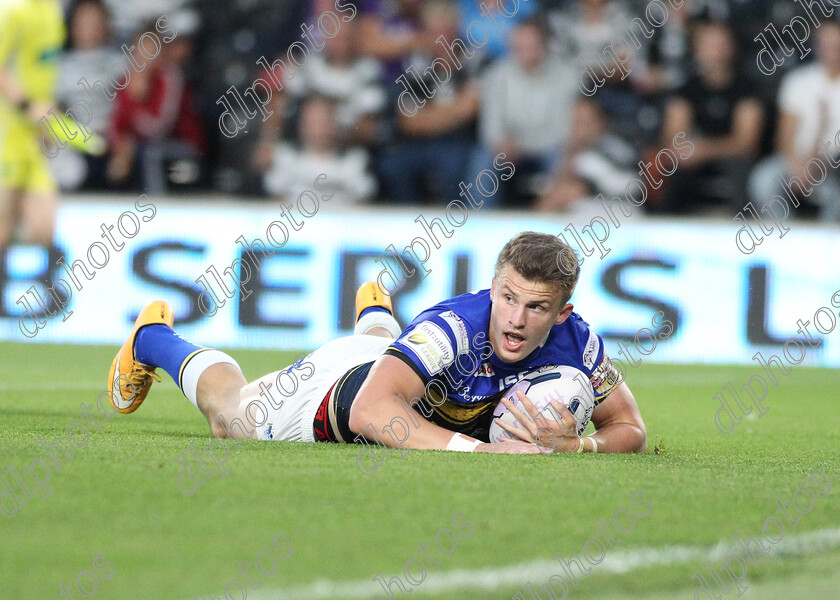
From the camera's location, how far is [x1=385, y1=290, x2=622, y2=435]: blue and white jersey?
4.50 meters

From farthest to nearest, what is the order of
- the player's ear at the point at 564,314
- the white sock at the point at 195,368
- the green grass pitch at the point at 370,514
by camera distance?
the white sock at the point at 195,368, the player's ear at the point at 564,314, the green grass pitch at the point at 370,514

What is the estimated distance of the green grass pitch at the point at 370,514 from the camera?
276cm

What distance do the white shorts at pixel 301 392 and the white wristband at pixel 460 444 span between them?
68 centimetres

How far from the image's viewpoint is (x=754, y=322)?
10734mm

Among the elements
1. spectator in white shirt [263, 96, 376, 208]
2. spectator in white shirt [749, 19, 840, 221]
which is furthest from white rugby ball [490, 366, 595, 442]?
spectator in white shirt [749, 19, 840, 221]

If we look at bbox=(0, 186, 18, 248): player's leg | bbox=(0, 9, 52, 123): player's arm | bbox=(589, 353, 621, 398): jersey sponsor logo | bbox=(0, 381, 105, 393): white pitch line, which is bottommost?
bbox=(0, 381, 105, 393): white pitch line

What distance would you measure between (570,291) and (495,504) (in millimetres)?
1230

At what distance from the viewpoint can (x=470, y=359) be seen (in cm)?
465

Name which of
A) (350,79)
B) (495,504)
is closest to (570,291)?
(495,504)

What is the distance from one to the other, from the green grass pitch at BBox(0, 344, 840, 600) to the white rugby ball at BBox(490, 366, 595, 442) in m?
0.20

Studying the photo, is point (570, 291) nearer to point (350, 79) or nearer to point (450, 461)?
point (450, 461)

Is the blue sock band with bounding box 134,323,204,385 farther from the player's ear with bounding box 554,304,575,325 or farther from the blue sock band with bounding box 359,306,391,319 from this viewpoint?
the player's ear with bounding box 554,304,575,325

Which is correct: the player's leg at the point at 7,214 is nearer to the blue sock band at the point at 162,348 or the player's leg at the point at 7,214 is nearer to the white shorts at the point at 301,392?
the blue sock band at the point at 162,348

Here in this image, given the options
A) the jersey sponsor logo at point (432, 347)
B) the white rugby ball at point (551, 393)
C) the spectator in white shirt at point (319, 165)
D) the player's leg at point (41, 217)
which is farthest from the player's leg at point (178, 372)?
the spectator in white shirt at point (319, 165)
